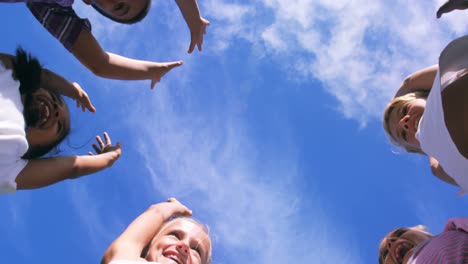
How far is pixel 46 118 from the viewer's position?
11.1 feet

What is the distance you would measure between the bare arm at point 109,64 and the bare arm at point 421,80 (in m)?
2.38

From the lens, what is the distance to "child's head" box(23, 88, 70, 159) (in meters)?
3.23

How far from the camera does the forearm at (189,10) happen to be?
4.29m

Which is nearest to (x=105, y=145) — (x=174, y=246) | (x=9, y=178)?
(x=174, y=246)

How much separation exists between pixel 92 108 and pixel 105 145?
402 millimetres

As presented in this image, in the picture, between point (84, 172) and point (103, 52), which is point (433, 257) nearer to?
point (84, 172)

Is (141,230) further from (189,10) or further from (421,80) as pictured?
(421,80)

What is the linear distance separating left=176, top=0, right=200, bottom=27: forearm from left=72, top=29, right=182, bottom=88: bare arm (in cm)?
56

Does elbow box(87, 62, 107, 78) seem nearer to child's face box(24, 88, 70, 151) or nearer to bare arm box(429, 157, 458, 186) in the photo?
child's face box(24, 88, 70, 151)

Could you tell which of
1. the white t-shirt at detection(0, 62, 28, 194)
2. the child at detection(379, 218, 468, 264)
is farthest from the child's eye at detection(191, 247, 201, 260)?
the child at detection(379, 218, 468, 264)

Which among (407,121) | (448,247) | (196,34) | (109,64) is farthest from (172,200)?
(448,247)

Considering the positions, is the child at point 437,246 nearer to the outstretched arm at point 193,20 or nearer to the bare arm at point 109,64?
the outstretched arm at point 193,20

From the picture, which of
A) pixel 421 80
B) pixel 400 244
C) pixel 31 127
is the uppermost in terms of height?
pixel 421 80

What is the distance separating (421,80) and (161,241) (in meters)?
2.72
